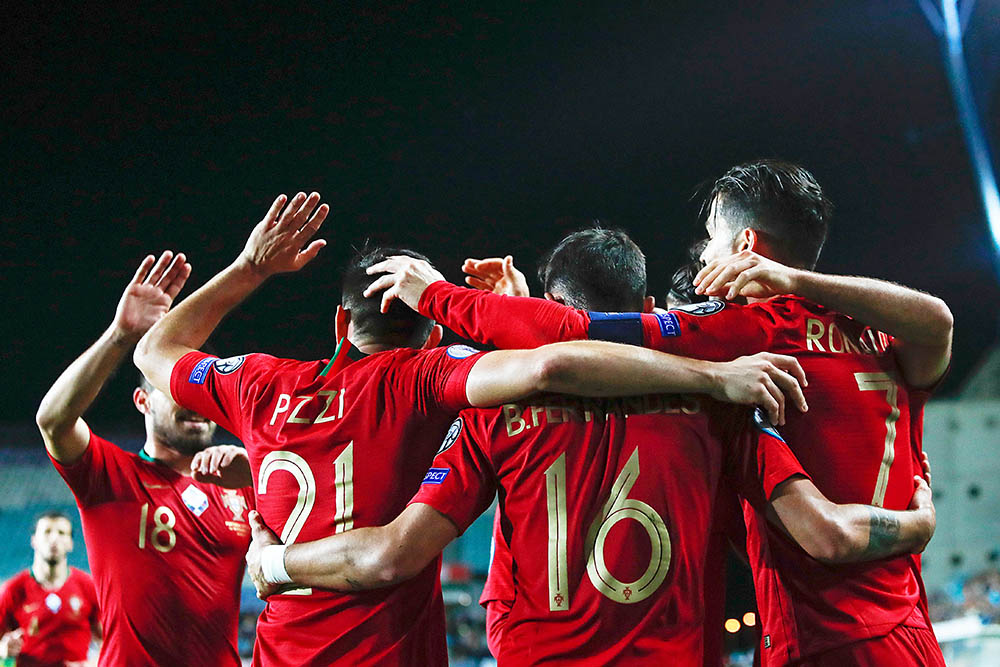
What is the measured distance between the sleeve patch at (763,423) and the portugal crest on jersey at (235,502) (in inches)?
121

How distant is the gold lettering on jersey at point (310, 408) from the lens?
2986mm

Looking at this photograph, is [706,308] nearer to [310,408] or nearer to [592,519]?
[592,519]

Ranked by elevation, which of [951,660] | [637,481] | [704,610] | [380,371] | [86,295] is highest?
[86,295]

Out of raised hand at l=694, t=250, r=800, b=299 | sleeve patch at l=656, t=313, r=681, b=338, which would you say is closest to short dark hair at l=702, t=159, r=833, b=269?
raised hand at l=694, t=250, r=800, b=299

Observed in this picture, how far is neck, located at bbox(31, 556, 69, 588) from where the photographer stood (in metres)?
8.00

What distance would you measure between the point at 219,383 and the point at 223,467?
1224 millimetres

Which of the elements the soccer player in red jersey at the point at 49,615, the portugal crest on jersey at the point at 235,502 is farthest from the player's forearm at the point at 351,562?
the soccer player in red jersey at the point at 49,615

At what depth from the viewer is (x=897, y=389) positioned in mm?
3018

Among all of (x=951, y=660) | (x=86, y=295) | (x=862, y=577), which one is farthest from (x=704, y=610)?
(x=86, y=295)

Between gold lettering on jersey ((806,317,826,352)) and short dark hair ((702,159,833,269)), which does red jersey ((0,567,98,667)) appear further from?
gold lettering on jersey ((806,317,826,352))

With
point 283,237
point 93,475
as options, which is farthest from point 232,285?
point 93,475

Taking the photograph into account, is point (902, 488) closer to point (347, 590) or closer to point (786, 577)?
point (786, 577)

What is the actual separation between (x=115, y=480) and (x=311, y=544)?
2.30 metres

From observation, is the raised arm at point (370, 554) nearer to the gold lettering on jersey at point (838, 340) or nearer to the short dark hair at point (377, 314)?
the short dark hair at point (377, 314)
